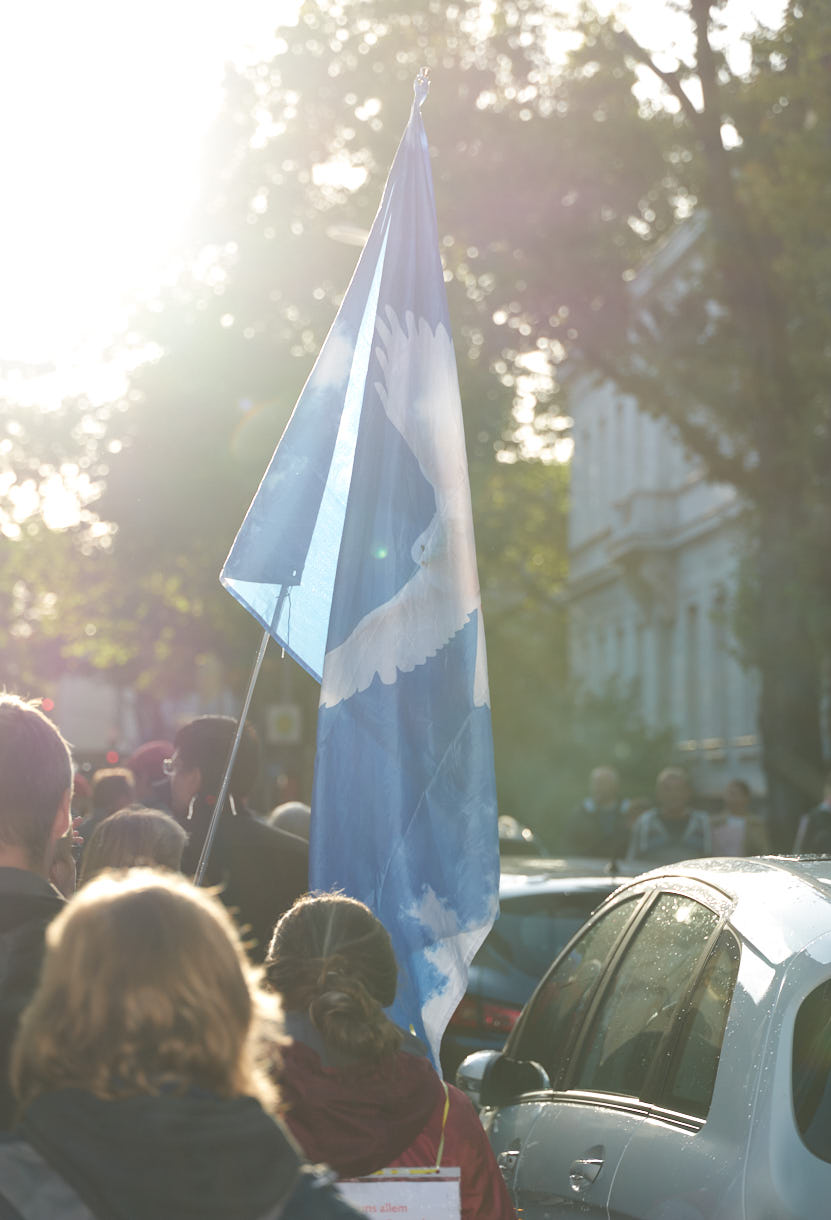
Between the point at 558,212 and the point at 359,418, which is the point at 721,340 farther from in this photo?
the point at 359,418

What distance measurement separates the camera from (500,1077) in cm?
499

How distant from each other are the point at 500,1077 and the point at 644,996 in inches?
25.5

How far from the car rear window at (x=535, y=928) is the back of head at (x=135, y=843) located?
12.2 ft

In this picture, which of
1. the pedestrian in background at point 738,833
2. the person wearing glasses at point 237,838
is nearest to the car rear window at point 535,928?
the person wearing glasses at point 237,838

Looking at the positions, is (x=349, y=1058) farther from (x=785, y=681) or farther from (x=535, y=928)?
(x=785, y=681)

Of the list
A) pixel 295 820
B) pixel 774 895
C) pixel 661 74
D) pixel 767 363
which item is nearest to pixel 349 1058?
pixel 774 895

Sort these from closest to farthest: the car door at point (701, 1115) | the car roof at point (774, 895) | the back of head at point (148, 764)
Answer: the car door at point (701, 1115) < the car roof at point (774, 895) < the back of head at point (148, 764)

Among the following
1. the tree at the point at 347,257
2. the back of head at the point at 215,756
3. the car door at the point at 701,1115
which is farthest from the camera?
the tree at the point at 347,257

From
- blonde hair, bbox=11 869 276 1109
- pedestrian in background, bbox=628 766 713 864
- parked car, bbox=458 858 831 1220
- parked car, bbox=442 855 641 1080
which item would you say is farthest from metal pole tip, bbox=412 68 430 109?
pedestrian in background, bbox=628 766 713 864

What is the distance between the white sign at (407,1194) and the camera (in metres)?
3.58

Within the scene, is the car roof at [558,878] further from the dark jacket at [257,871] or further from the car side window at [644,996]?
the car side window at [644,996]

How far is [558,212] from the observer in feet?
65.8

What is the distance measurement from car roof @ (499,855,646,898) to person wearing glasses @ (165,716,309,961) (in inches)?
84.8

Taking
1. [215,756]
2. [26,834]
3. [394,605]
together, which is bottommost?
[26,834]
